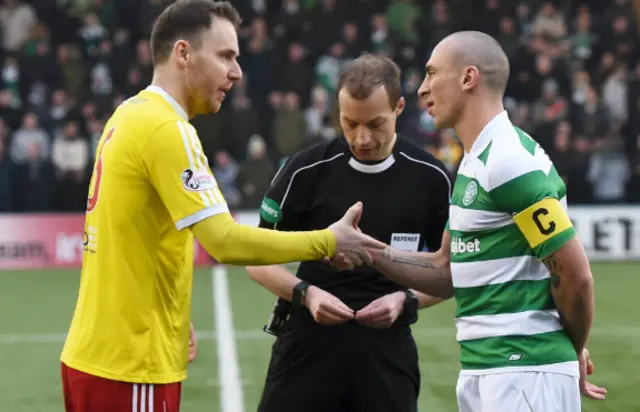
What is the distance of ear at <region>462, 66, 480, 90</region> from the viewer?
401 centimetres

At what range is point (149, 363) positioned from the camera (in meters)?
3.85

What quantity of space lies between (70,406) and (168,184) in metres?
0.96

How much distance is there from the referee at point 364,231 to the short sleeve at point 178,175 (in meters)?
0.97

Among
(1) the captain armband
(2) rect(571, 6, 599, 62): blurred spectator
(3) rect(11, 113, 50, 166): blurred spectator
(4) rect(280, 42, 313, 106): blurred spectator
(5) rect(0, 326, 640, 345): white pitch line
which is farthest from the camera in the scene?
(2) rect(571, 6, 599, 62): blurred spectator

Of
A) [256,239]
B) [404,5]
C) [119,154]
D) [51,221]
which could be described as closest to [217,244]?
[256,239]

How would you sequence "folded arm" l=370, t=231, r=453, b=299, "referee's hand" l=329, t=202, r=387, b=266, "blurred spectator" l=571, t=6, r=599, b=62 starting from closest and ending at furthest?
"referee's hand" l=329, t=202, r=387, b=266, "folded arm" l=370, t=231, r=453, b=299, "blurred spectator" l=571, t=6, r=599, b=62

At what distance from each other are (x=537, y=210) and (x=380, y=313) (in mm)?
1069

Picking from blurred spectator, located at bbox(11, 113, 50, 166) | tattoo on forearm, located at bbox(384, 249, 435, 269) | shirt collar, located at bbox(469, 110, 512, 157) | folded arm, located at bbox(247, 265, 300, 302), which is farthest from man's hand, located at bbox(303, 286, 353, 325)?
blurred spectator, located at bbox(11, 113, 50, 166)

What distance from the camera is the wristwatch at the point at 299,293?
15.1 ft

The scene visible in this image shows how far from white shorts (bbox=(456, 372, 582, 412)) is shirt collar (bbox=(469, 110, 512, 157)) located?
2.77ft

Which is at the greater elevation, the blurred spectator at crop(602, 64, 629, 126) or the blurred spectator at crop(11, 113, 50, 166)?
the blurred spectator at crop(602, 64, 629, 126)

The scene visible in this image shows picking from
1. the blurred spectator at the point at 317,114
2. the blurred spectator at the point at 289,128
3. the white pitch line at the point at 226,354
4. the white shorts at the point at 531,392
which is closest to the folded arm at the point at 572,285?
the white shorts at the point at 531,392

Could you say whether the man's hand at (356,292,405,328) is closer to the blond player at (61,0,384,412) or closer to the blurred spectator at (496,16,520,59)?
the blond player at (61,0,384,412)

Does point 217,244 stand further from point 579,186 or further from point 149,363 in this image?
point 579,186
